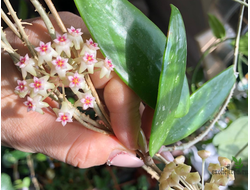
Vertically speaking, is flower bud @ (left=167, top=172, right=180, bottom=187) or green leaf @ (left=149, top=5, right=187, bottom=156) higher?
green leaf @ (left=149, top=5, right=187, bottom=156)

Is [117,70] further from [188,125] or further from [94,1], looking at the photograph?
[188,125]

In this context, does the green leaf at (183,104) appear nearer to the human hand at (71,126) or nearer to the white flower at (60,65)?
the human hand at (71,126)

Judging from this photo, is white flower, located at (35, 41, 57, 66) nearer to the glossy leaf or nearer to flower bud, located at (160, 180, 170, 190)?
the glossy leaf

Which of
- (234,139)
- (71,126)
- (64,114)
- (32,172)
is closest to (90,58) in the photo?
(64,114)

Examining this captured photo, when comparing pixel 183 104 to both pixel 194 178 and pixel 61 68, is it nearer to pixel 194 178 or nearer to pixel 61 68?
pixel 194 178

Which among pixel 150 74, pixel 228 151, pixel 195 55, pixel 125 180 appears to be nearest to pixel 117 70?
pixel 150 74

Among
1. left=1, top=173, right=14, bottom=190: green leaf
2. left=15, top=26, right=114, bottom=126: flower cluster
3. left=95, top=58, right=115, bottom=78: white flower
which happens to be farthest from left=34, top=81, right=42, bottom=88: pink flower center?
left=1, top=173, right=14, bottom=190: green leaf
